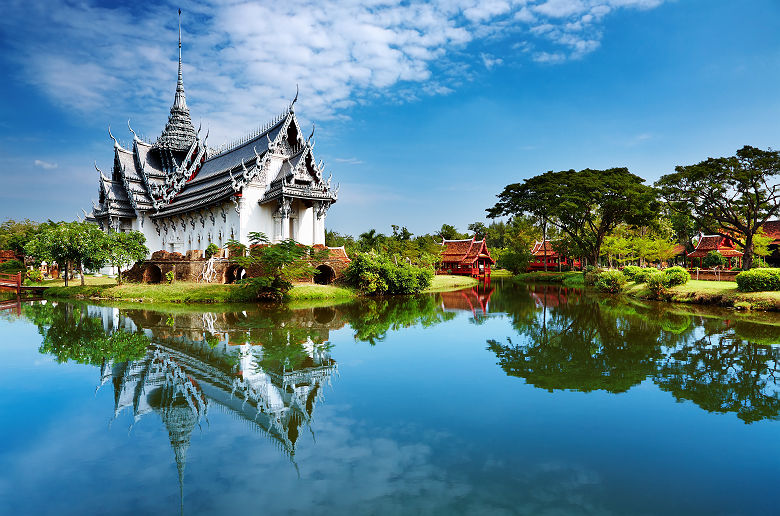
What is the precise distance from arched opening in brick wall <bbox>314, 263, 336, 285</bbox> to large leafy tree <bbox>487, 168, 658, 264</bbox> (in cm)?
1651

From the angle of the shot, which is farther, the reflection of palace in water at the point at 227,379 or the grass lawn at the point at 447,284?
the grass lawn at the point at 447,284

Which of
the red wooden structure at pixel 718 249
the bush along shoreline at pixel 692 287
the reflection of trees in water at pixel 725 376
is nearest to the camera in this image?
the reflection of trees in water at pixel 725 376

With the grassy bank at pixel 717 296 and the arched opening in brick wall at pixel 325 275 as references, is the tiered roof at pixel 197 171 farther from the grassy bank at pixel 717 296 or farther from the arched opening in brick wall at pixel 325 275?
the grassy bank at pixel 717 296

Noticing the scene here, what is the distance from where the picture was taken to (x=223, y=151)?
3145cm

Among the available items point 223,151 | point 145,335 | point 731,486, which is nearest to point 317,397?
point 731,486

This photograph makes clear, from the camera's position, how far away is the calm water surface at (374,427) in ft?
13.4

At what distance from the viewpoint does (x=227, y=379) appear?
7.68 m

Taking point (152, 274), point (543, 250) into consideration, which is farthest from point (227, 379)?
point (543, 250)

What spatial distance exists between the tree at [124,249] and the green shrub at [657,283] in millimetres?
25624

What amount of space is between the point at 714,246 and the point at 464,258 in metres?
19.8

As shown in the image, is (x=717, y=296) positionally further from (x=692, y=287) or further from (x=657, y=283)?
(x=657, y=283)

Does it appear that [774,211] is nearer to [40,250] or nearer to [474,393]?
[474,393]

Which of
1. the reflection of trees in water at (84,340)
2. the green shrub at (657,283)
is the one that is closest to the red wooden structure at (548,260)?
the green shrub at (657,283)

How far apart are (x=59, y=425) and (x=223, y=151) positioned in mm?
28426
